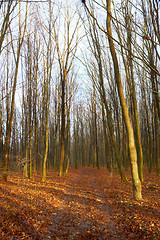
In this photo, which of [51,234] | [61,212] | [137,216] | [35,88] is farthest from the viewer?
[35,88]

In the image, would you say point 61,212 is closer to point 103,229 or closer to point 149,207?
point 103,229

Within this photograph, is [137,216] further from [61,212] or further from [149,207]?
[61,212]

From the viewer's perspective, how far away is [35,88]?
13320mm

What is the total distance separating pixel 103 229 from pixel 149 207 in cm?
178

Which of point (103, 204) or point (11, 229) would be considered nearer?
point (11, 229)

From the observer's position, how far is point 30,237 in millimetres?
4039

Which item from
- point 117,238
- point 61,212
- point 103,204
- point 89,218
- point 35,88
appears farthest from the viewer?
point 35,88

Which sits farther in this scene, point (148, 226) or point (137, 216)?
point (137, 216)

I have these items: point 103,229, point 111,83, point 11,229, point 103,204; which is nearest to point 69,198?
point 103,204

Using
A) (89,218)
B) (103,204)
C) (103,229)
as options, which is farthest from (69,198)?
(103,229)

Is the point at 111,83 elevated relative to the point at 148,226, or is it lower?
elevated

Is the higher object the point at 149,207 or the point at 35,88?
the point at 35,88

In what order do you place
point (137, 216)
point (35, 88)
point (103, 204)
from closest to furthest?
point (137, 216)
point (103, 204)
point (35, 88)

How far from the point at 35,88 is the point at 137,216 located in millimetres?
11123
